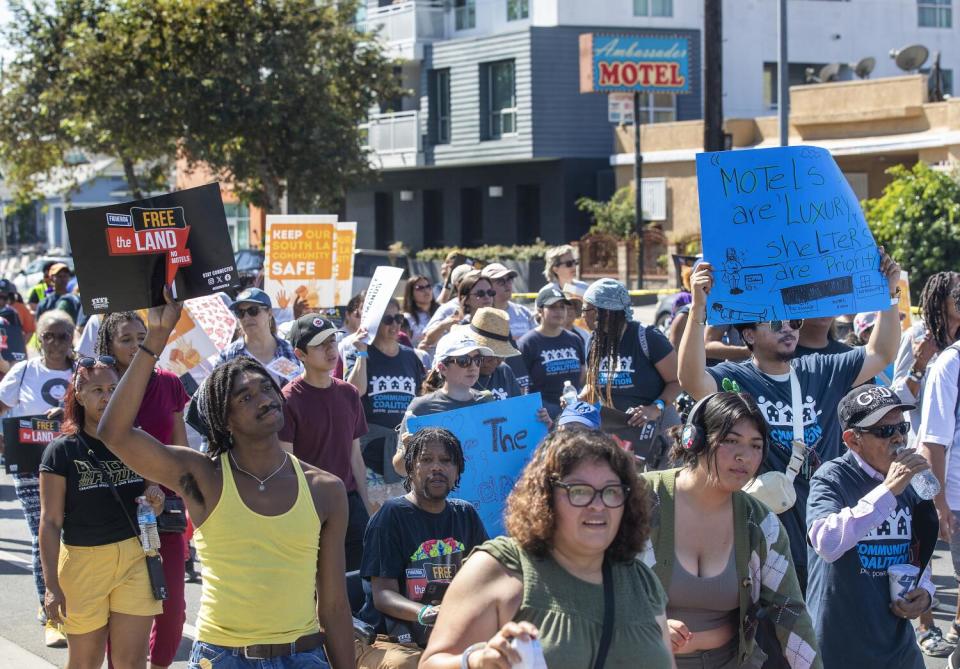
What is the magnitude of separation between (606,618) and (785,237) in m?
3.11

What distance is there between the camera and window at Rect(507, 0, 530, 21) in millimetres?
36062

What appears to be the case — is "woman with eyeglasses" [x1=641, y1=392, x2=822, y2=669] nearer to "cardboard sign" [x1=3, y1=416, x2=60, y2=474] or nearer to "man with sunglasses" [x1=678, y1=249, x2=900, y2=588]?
"man with sunglasses" [x1=678, y1=249, x2=900, y2=588]

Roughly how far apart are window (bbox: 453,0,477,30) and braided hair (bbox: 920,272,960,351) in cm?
3196

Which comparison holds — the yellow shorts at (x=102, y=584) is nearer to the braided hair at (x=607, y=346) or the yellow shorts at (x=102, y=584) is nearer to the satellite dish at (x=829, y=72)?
the braided hair at (x=607, y=346)

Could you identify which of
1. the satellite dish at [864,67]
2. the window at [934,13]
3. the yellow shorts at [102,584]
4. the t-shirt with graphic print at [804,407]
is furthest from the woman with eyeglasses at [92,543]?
the window at [934,13]

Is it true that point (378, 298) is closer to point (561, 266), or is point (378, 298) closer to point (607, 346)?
point (607, 346)

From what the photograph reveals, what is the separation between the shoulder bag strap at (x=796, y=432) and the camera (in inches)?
215

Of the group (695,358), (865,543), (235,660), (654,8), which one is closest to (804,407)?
(695,358)

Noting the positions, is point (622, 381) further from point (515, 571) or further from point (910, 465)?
point (515, 571)

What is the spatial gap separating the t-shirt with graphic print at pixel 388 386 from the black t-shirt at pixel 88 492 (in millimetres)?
2395

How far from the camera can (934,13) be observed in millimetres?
38531

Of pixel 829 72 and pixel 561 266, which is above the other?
pixel 829 72

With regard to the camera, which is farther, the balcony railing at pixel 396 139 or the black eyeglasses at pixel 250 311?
the balcony railing at pixel 396 139

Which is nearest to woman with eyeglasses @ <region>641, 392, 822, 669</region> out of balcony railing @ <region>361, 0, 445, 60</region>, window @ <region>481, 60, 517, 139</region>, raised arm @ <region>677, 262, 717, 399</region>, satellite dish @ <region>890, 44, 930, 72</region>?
raised arm @ <region>677, 262, 717, 399</region>
